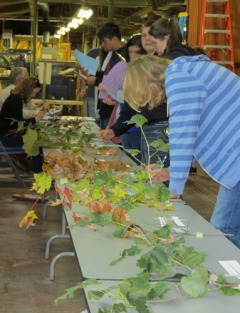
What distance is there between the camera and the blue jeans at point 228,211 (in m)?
1.80

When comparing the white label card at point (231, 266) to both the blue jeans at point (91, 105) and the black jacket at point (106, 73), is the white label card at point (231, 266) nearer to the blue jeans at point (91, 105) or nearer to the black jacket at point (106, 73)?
the black jacket at point (106, 73)

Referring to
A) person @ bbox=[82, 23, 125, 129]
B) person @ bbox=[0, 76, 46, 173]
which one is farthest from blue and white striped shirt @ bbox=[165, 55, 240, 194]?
person @ bbox=[0, 76, 46, 173]

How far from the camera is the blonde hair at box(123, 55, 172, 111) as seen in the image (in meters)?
2.03

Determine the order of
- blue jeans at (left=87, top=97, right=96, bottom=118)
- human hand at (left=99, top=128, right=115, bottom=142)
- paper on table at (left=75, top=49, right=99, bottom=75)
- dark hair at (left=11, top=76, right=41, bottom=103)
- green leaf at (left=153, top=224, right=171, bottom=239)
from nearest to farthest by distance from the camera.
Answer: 1. green leaf at (left=153, top=224, right=171, bottom=239)
2. human hand at (left=99, top=128, right=115, bottom=142)
3. paper on table at (left=75, top=49, right=99, bottom=75)
4. dark hair at (left=11, top=76, right=41, bottom=103)
5. blue jeans at (left=87, top=97, right=96, bottom=118)

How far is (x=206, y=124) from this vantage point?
176 centimetres

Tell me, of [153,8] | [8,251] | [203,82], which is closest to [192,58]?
[203,82]

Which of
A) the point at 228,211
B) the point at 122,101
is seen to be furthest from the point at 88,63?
the point at 228,211

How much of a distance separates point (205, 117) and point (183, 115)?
0.12 m

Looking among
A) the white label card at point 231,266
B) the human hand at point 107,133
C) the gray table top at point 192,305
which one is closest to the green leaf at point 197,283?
the gray table top at point 192,305

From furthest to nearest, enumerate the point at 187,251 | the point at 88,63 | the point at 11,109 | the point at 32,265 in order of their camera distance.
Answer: the point at 11,109 → the point at 88,63 → the point at 32,265 → the point at 187,251

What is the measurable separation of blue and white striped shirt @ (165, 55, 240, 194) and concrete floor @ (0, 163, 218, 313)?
1.20 metres

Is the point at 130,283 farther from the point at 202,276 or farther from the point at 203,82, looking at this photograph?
the point at 203,82

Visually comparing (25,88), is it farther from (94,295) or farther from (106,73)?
(94,295)

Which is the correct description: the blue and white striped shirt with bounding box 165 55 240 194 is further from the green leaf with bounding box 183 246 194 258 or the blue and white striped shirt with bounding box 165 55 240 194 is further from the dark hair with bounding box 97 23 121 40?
the dark hair with bounding box 97 23 121 40
